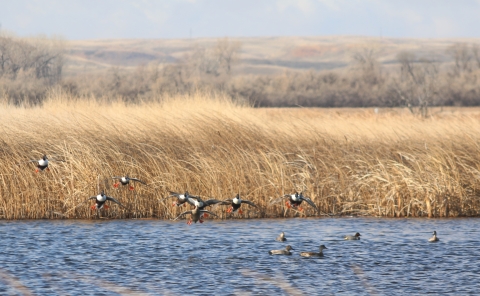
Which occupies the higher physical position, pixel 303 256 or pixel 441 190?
pixel 441 190

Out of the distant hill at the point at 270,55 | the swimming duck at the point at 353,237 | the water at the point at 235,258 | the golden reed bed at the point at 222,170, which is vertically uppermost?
the distant hill at the point at 270,55

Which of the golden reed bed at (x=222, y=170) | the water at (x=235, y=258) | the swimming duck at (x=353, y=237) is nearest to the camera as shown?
the water at (x=235, y=258)

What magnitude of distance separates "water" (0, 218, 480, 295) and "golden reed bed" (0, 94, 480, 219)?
0.49 m

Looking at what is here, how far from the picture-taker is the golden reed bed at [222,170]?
17.1m

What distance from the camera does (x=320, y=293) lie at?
11062mm

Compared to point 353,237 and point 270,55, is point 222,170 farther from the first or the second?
point 270,55

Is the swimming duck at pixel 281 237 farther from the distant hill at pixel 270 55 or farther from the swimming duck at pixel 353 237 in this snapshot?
the distant hill at pixel 270 55

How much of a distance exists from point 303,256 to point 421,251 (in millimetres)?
2013

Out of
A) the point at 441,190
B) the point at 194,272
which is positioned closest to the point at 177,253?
the point at 194,272

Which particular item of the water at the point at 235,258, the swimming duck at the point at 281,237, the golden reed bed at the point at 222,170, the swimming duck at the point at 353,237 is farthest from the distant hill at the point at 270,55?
the swimming duck at the point at 281,237

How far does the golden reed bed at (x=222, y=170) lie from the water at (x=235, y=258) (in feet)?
1.60

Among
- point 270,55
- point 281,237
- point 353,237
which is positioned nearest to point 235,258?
point 281,237

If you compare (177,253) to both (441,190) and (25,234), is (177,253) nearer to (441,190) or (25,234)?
(25,234)

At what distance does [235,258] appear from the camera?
13.4 meters
